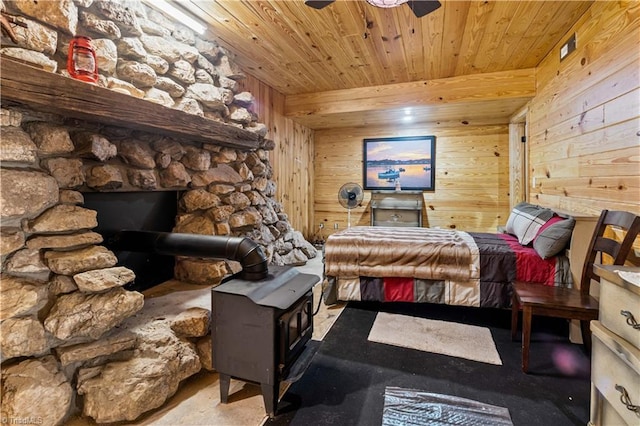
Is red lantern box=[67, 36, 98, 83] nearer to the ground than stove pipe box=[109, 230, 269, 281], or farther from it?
farther from it

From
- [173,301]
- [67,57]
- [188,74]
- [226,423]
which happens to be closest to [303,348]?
[226,423]

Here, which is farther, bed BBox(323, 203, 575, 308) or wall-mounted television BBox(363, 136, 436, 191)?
wall-mounted television BBox(363, 136, 436, 191)

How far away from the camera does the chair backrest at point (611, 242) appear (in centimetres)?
161

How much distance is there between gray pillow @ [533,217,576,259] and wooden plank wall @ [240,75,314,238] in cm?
301

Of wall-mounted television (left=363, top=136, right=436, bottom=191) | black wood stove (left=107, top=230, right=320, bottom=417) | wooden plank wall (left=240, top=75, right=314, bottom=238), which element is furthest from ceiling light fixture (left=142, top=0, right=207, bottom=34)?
wall-mounted television (left=363, top=136, right=436, bottom=191)

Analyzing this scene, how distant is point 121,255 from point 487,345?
8.54 ft

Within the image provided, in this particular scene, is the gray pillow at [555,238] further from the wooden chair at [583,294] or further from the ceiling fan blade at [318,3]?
the ceiling fan blade at [318,3]

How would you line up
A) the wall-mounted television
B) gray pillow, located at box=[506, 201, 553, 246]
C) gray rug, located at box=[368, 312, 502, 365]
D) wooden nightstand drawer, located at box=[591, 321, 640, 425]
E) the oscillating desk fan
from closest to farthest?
wooden nightstand drawer, located at box=[591, 321, 640, 425]
gray rug, located at box=[368, 312, 502, 365]
gray pillow, located at box=[506, 201, 553, 246]
the oscillating desk fan
the wall-mounted television

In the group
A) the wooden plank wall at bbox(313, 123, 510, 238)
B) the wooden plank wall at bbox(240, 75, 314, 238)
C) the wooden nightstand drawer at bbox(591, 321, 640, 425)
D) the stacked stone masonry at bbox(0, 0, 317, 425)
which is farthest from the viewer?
the wooden plank wall at bbox(313, 123, 510, 238)

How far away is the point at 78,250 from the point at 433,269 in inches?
94.5

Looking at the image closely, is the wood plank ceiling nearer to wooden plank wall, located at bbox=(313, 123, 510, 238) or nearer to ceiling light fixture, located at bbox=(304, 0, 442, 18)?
ceiling light fixture, located at bbox=(304, 0, 442, 18)

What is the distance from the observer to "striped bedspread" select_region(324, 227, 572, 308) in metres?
2.35

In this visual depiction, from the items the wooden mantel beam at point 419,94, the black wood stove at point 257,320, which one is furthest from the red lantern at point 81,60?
the wooden mantel beam at point 419,94

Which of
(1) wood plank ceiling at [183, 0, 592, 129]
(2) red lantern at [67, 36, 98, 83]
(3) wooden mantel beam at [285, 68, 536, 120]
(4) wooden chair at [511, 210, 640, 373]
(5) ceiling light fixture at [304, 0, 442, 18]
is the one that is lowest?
(4) wooden chair at [511, 210, 640, 373]
